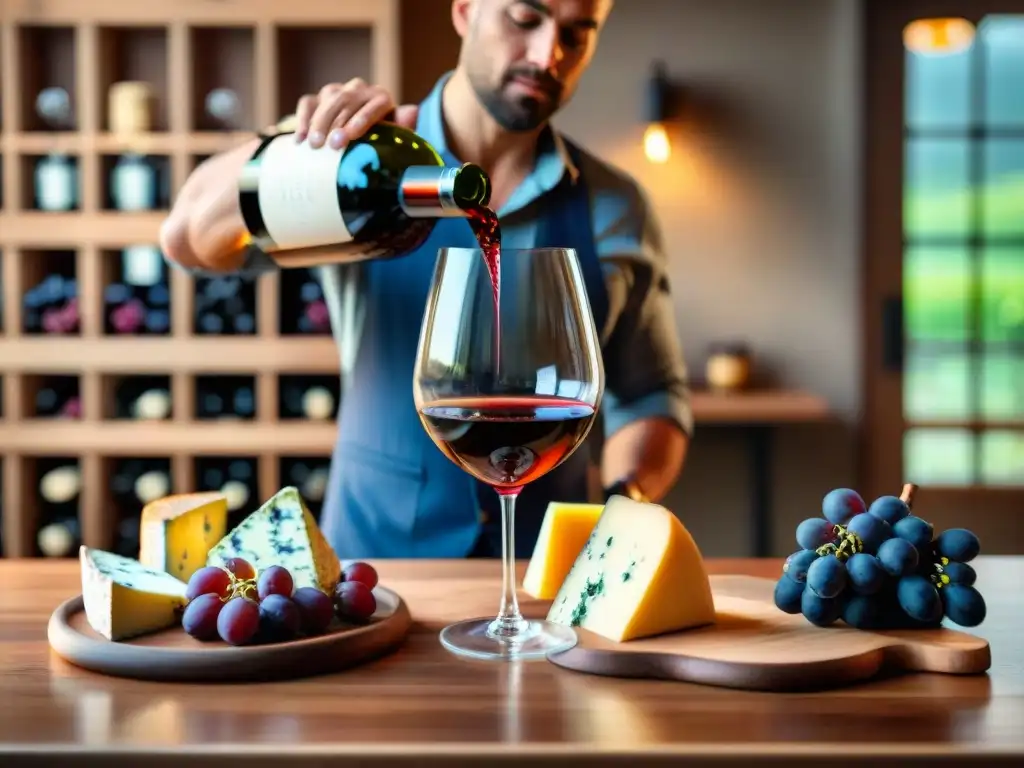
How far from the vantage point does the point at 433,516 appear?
150 cm

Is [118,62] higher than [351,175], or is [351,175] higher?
[118,62]

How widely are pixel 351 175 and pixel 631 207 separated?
61 centimetres

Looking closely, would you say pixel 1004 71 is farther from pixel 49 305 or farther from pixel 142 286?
pixel 49 305

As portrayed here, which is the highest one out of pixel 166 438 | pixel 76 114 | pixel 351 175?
pixel 76 114

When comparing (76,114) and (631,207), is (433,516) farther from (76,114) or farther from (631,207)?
(76,114)

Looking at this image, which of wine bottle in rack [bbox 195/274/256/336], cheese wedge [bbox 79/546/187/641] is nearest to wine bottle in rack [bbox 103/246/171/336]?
wine bottle in rack [bbox 195/274/256/336]

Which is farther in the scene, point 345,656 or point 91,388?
point 91,388

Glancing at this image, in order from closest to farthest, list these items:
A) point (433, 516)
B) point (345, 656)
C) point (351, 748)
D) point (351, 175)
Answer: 1. point (351, 748)
2. point (345, 656)
3. point (351, 175)
4. point (433, 516)

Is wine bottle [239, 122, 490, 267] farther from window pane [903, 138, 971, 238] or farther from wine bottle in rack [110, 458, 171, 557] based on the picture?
window pane [903, 138, 971, 238]

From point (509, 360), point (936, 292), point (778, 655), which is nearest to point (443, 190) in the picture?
point (509, 360)

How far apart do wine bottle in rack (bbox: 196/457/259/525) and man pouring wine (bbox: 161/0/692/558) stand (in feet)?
5.50

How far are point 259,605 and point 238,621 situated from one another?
0.02 m

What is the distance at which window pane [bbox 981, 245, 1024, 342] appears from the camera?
363cm

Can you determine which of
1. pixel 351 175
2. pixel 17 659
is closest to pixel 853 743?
pixel 17 659
